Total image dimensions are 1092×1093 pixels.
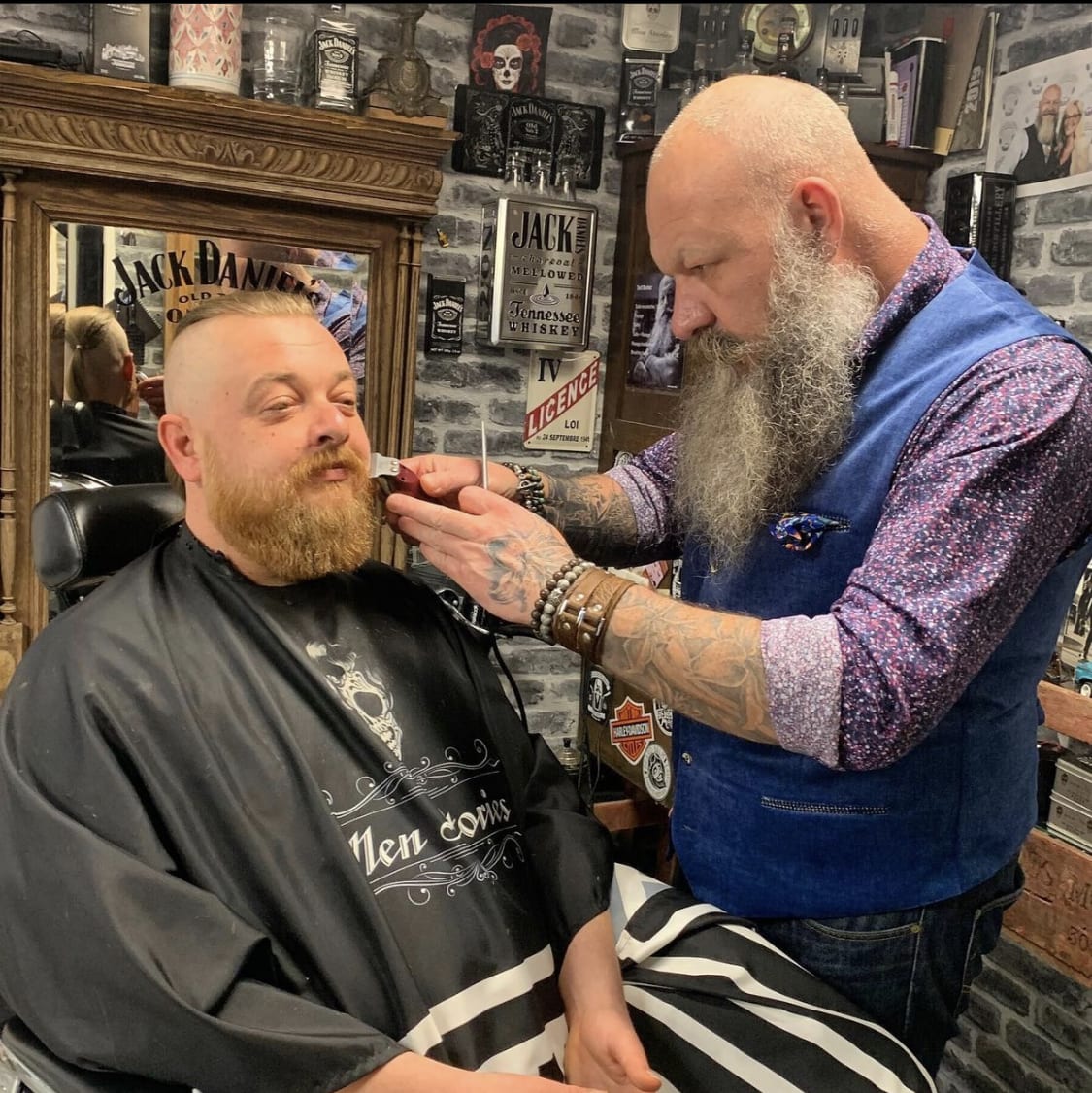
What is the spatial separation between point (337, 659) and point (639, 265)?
1.95 m

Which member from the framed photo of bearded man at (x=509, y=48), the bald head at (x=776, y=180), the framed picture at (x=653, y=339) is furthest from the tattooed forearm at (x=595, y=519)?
the framed photo of bearded man at (x=509, y=48)

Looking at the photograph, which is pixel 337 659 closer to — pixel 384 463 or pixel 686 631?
pixel 384 463

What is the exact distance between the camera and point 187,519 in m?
1.49

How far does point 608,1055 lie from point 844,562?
0.63m

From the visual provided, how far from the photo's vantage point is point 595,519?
1710 millimetres

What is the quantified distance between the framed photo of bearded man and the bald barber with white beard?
1.74 m

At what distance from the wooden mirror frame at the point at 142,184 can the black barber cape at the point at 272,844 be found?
1.21 metres

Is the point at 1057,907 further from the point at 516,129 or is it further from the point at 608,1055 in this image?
the point at 516,129

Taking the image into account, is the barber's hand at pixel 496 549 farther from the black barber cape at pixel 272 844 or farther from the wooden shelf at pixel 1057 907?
the wooden shelf at pixel 1057 907

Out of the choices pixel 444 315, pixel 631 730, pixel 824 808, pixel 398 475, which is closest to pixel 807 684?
pixel 824 808

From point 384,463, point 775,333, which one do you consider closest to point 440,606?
point 384,463

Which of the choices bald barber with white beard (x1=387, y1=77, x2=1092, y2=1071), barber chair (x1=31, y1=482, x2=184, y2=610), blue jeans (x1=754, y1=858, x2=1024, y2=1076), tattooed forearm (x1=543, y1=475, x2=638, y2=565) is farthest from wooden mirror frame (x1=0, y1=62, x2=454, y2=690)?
blue jeans (x1=754, y1=858, x2=1024, y2=1076)

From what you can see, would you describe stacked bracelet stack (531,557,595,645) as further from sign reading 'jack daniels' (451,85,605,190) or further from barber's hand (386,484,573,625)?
sign reading 'jack daniels' (451,85,605,190)

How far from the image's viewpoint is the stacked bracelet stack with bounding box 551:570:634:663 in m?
1.24
